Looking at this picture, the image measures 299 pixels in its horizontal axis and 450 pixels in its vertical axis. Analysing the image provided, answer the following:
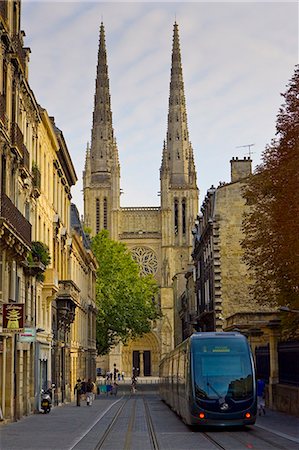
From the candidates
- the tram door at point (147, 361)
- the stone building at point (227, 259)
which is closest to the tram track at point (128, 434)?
the stone building at point (227, 259)

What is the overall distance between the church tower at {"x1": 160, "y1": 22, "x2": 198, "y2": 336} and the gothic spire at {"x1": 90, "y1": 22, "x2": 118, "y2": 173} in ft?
30.7

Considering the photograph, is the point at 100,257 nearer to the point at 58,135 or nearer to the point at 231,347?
the point at 58,135

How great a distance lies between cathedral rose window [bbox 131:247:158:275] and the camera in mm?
123500

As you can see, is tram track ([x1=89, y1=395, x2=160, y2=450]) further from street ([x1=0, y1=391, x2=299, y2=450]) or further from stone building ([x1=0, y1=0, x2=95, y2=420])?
stone building ([x1=0, y1=0, x2=95, y2=420])

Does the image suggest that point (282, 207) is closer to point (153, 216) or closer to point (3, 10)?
point (3, 10)

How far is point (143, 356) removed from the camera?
4697 inches

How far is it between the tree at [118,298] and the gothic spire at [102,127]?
4990 centimetres

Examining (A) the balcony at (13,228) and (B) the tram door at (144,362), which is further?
(B) the tram door at (144,362)

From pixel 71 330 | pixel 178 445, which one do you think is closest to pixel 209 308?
pixel 71 330

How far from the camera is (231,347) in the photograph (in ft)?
80.3

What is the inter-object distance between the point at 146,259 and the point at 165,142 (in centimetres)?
2178

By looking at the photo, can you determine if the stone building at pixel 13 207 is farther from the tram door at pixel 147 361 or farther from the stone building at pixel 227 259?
the tram door at pixel 147 361

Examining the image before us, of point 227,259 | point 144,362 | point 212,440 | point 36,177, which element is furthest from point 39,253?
point 144,362

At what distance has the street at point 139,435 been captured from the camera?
1988 cm
